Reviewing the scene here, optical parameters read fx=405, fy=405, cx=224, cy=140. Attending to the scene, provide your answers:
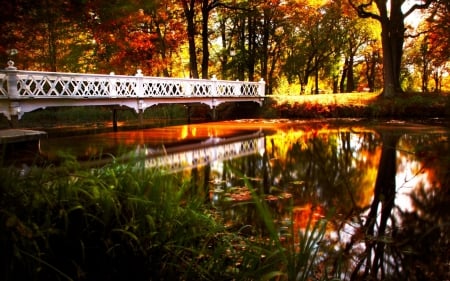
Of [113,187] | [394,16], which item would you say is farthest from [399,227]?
[394,16]

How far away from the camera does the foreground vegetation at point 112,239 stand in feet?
7.06

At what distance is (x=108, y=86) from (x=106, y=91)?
271mm

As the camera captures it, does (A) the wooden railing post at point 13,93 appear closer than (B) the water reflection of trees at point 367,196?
No

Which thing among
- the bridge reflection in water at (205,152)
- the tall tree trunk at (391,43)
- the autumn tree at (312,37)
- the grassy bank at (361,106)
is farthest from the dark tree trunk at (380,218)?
the autumn tree at (312,37)

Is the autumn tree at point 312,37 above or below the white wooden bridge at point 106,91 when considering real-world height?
Answer: above

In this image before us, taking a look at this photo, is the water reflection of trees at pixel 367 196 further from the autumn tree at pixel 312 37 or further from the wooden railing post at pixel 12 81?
the autumn tree at pixel 312 37

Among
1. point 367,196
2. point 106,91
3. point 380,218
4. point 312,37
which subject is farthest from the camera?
point 312,37

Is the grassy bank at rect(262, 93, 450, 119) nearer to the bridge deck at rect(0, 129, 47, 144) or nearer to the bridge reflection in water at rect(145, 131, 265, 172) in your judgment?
the bridge reflection in water at rect(145, 131, 265, 172)

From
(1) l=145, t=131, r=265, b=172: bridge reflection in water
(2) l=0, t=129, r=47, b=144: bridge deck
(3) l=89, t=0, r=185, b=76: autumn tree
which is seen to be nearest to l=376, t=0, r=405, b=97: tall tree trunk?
(1) l=145, t=131, r=265, b=172: bridge reflection in water

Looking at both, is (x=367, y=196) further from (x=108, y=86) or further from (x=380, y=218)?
(x=108, y=86)

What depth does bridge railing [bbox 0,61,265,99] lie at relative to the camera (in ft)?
35.9

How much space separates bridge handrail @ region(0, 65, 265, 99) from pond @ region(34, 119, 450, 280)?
1.67m

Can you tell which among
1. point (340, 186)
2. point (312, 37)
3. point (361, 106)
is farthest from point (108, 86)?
point (312, 37)

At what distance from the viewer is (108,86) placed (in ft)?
45.6
